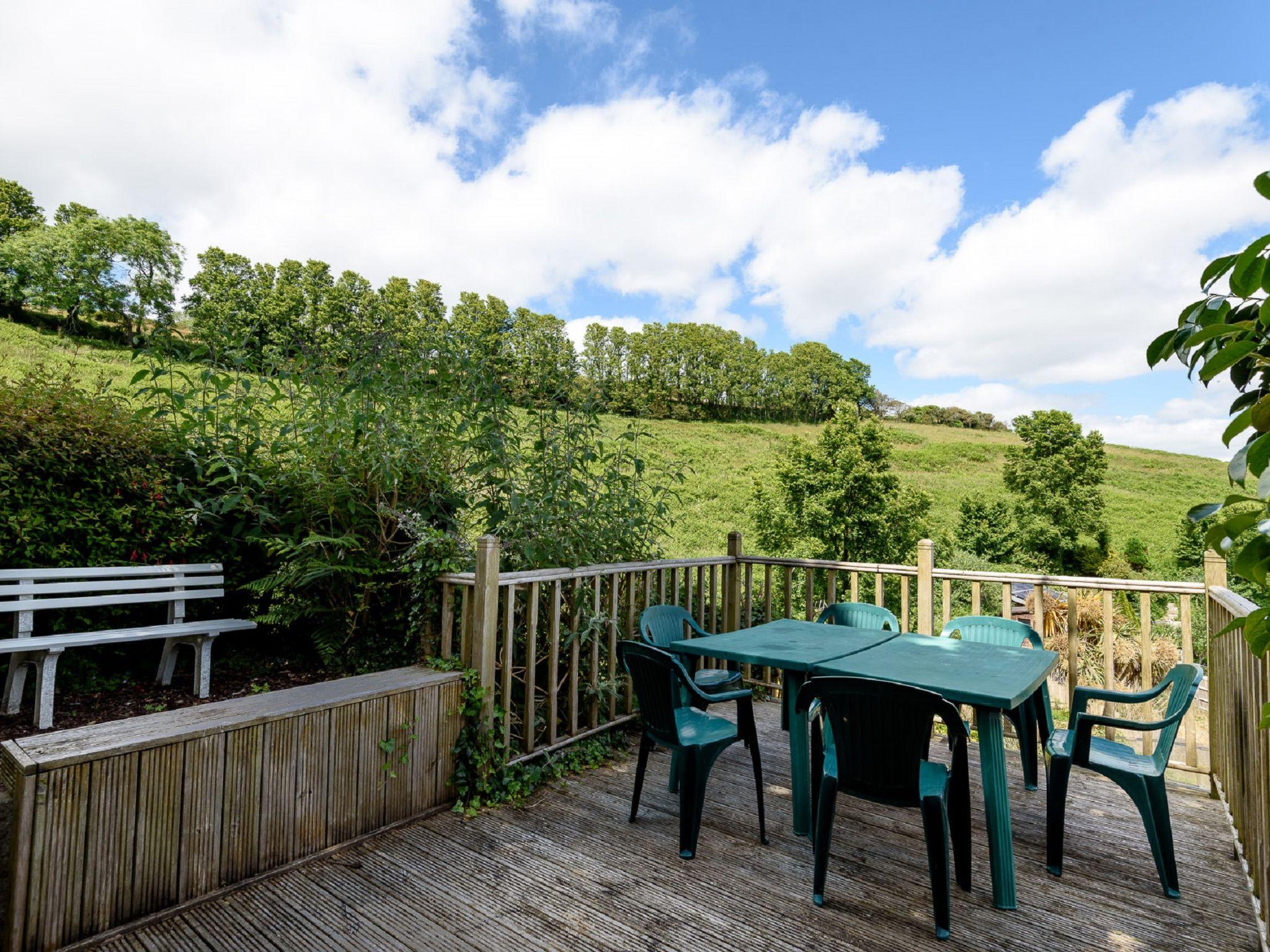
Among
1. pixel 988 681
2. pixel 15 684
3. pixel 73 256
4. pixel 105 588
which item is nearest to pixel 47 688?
pixel 15 684

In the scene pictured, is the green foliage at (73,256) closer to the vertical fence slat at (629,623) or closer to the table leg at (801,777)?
the vertical fence slat at (629,623)

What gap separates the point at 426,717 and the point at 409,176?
7.50 meters

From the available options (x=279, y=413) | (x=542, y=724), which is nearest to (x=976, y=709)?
(x=542, y=724)

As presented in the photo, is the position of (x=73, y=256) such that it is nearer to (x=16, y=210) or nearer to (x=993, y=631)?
(x=16, y=210)

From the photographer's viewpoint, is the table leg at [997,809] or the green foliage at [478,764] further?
the green foliage at [478,764]

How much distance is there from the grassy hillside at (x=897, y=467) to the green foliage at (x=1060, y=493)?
46.2 inches

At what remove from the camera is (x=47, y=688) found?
2.71m

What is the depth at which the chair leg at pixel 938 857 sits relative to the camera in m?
2.06

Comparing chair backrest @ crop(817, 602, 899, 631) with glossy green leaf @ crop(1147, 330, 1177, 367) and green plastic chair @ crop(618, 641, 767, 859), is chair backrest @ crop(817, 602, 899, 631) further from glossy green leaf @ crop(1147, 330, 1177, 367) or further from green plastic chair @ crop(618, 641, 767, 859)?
glossy green leaf @ crop(1147, 330, 1177, 367)

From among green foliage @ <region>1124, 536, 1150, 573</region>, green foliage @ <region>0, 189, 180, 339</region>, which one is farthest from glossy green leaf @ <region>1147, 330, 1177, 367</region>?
green foliage @ <region>1124, 536, 1150, 573</region>

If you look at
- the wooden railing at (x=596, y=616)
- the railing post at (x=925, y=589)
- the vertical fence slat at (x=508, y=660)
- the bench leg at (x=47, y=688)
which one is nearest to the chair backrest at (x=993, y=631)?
the wooden railing at (x=596, y=616)

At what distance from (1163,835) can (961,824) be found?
28.7 inches

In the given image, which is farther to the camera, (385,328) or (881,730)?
(385,328)

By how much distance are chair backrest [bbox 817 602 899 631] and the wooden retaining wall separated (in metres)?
2.45
